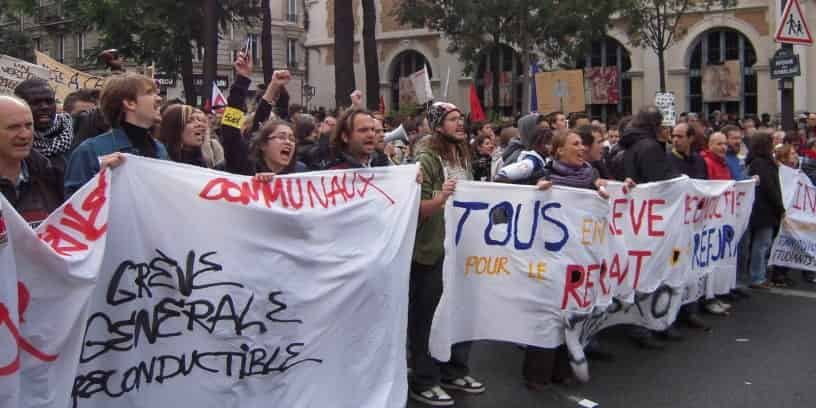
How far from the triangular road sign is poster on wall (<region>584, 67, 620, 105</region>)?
24.7 meters

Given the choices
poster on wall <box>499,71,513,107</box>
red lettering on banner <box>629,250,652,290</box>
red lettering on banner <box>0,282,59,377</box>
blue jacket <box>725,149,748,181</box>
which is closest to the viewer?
red lettering on banner <box>0,282,59,377</box>

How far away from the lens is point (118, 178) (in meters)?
3.91

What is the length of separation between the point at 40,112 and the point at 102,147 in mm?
1081

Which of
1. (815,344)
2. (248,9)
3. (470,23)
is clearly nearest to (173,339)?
(815,344)

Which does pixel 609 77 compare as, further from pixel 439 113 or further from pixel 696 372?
pixel 439 113

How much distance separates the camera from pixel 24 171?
3898mm

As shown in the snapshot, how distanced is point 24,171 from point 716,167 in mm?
6402

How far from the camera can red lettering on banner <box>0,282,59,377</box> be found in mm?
3250

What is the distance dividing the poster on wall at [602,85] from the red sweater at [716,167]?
28602mm

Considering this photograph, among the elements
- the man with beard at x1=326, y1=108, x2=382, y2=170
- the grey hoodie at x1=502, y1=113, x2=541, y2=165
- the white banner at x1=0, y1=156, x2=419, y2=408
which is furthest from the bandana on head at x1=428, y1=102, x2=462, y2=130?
the grey hoodie at x1=502, y1=113, x2=541, y2=165

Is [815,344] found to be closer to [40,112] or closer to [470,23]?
[40,112]

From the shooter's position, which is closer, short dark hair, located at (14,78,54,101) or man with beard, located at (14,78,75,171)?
man with beard, located at (14,78,75,171)

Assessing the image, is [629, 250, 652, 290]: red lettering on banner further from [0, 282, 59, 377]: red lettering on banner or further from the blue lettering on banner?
[0, 282, 59, 377]: red lettering on banner

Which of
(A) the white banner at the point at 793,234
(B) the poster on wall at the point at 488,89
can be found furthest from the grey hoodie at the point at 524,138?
(B) the poster on wall at the point at 488,89
